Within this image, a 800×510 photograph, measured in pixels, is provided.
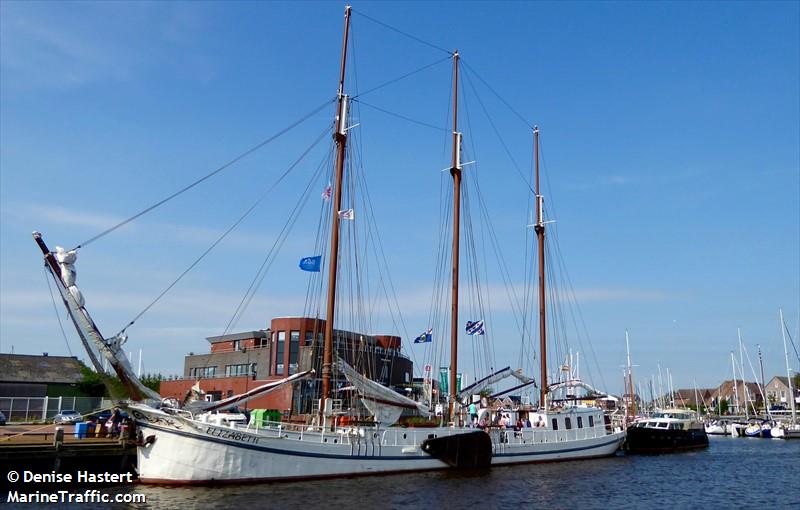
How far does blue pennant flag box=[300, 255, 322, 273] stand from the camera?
36625 mm

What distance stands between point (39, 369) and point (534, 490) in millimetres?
57791

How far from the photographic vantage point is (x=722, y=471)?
45531 mm

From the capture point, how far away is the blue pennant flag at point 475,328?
1791 inches

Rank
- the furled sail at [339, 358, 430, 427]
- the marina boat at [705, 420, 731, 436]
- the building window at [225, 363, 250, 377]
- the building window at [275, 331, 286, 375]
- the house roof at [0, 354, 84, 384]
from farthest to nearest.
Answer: the marina boat at [705, 420, 731, 436]
the building window at [225, 363, 250, 377]
the building window at [275, 331, 286, 375]
the house roof at [0, 354, 84, 384]
the furled sail at [339, 358, 430, 427]

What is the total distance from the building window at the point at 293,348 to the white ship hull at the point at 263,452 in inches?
1263

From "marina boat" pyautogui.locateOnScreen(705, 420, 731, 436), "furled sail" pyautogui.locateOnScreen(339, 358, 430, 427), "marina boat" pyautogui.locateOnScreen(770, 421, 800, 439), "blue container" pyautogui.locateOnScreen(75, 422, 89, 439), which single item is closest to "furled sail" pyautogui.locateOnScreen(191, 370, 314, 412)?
"furled sail" pyautogui.locateOnScreen(339, 358, 430, 427)

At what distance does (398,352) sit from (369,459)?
44.0m

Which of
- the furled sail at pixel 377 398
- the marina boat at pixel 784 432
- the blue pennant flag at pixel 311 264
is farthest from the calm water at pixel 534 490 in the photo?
the marina boat at pixel 784 432

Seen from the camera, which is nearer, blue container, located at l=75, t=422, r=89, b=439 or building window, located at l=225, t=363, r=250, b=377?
blue container, located at l=75, t=422, r=89, b=439

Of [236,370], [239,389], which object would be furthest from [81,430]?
[236,370]

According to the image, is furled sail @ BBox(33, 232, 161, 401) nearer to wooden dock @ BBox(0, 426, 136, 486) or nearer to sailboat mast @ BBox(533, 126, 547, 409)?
wooden dock @ BBox(0, 426, 136, 486)

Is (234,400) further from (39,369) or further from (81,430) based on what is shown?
(39,369)

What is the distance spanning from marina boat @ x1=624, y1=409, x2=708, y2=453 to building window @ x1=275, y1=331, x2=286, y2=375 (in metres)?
34.5

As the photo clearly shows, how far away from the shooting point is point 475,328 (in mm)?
45656
